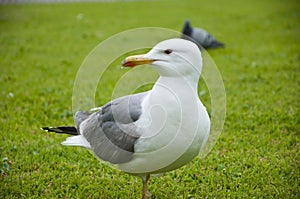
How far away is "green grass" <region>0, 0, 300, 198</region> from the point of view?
3.47m

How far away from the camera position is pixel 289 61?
712 cm

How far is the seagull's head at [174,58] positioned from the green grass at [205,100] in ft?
4.34

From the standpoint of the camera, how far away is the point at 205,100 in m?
5.53

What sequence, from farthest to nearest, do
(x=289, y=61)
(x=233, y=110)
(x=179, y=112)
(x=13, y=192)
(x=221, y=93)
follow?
1. (x=289, y=61)
2. (x=221, y=93)
3. (x=233, y=110)
4. (x=13, y=192)
5. (x=179, y=112)

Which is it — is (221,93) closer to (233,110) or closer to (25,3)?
(233,110)

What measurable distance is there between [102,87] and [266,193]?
11.1ft

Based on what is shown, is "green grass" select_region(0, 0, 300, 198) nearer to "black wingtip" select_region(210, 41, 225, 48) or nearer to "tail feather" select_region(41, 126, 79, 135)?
"black wingtip" select_region(210, 41, 225, 48)

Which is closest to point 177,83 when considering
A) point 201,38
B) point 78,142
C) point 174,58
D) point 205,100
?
point 174,58

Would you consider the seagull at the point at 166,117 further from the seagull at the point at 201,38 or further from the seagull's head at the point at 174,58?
the seagull at the point at 201,38

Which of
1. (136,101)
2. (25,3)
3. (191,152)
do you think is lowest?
(25,3)

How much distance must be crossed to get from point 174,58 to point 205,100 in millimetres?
3070

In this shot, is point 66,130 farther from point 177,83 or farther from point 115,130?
point 177,83

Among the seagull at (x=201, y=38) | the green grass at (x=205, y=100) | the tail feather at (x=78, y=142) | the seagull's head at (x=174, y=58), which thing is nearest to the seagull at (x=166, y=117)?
the seagull's head at (x=174, y=58)

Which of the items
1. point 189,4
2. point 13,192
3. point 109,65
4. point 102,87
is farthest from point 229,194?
point 189,4
